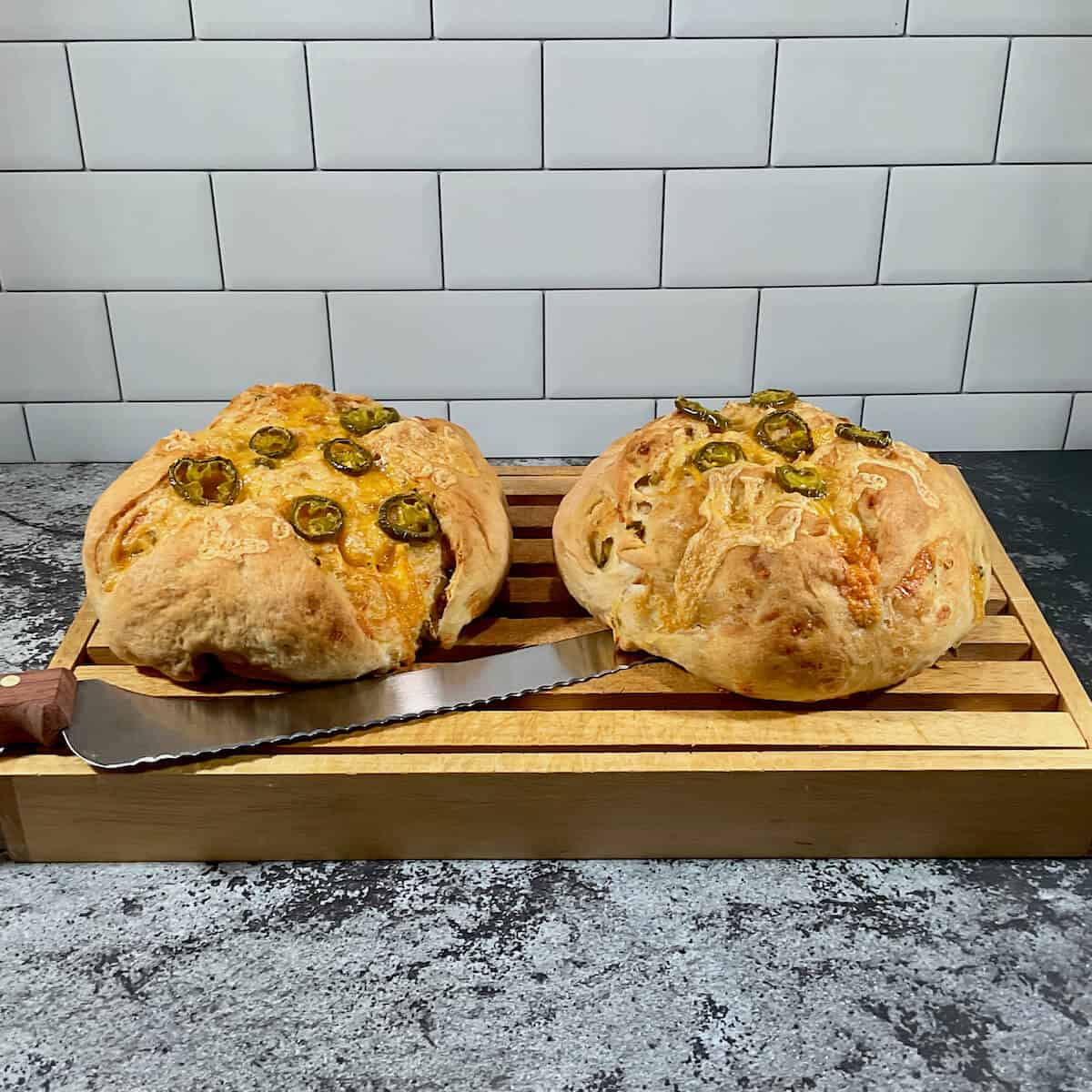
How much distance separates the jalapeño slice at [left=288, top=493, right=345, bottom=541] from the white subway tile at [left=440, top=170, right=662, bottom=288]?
56 cm

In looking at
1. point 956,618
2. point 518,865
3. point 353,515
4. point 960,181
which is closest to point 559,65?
point 960,181

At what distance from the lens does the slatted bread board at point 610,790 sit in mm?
837

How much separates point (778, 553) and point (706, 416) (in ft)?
0.71

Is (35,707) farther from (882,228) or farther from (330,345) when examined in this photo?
(882,228)

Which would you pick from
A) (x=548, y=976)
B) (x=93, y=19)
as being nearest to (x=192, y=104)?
(x=93, y=19)

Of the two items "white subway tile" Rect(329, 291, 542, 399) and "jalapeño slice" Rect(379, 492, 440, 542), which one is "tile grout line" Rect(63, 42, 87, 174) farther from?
"jalapeño slice" Rect(379, 492, 440, 542)

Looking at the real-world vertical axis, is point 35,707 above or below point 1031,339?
below

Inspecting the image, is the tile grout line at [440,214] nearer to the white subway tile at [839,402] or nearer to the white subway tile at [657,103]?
the white subway tile at [657,103]

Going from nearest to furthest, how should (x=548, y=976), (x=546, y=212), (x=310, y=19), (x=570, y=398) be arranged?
(x=548, y=976) → (x=310, y=19) → (x=546, y=212) → (x=570, y=398)

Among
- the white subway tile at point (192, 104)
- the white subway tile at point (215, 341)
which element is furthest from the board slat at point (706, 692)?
the white subway tile at point (192, 104)

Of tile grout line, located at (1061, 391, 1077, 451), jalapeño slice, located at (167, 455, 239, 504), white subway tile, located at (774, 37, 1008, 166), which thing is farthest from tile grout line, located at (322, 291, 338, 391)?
tile grout line, located at (1061, 391, 1077, 451)

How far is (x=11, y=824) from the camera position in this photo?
2.82ft

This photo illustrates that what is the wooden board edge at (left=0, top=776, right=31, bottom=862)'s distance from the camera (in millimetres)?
839

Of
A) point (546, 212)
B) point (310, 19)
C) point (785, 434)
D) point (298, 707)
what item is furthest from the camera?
point (546, 212)
